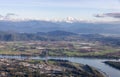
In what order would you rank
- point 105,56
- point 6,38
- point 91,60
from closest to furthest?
1. point 91,60
2. point 105,56
3. point 6,38

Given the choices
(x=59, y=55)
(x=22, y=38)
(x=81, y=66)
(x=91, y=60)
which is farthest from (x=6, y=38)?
(x=81, y=66)

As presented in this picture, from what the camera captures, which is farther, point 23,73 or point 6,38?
point 6,38

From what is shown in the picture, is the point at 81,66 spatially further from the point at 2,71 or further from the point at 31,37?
the point at 31,37

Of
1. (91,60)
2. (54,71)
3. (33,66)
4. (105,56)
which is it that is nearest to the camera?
(54,71)

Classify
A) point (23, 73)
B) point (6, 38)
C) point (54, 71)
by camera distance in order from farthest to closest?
point (6, 38)
point (54, 71)
point (23, 73)

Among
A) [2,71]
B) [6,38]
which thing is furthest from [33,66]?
[6,38]

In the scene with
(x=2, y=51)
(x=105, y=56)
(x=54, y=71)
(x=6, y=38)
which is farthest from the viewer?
(x=6, y=38)

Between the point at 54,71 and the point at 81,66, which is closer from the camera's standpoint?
the point at 54,71

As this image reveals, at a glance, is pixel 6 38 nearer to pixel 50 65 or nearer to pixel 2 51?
pixel 2 51
